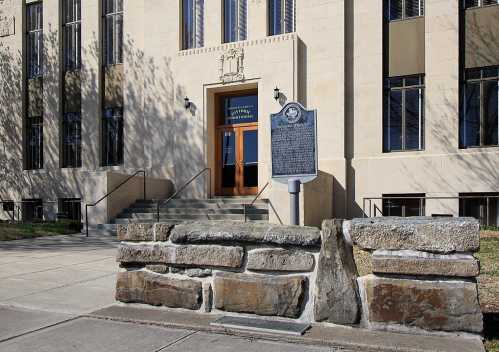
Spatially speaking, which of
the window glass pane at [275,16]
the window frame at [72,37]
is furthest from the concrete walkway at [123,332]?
the window frame at [72,37]

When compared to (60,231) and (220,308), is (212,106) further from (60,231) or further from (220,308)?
(220,308)

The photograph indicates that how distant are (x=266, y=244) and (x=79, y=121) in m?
19.0

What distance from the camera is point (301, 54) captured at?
17.0 metres

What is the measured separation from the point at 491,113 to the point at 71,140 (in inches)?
646

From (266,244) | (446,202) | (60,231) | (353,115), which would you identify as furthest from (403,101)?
(266,244)

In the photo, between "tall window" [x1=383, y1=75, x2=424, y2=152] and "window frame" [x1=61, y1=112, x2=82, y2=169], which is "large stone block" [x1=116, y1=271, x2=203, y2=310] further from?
"window frame" [x1=61, y1=112, x2=82, y2=169]

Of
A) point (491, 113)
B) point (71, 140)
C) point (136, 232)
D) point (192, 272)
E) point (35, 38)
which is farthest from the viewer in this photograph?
point (35, 38)

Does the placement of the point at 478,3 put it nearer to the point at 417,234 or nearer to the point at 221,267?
the point at 417,234

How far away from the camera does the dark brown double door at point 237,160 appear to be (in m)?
18.1

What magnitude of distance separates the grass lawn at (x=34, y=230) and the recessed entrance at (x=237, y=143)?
5.41 meters

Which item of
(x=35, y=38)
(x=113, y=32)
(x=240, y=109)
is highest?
(x=35, y=38)

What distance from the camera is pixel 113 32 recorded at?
21172 millimetres

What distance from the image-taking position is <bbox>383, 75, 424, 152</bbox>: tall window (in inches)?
626

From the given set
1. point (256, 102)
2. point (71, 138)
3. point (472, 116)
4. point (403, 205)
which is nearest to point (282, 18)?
point (256, 102)
